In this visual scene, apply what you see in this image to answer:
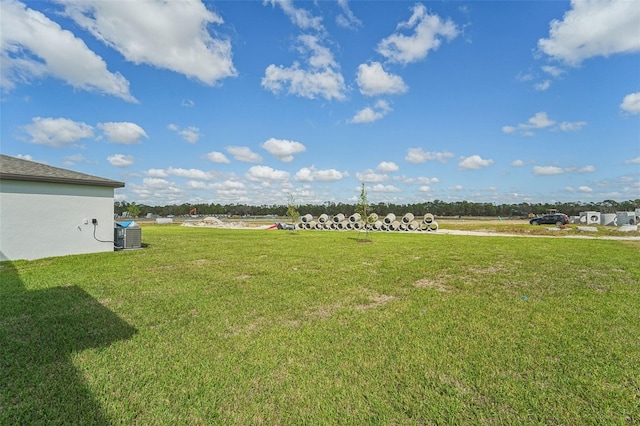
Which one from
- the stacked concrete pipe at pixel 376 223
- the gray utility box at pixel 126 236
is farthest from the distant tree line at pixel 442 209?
the gray utility box at pixel 126 236

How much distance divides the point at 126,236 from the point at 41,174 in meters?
3.29

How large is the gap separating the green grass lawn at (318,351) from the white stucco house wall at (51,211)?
10.5 ft

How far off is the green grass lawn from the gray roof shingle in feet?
12.5

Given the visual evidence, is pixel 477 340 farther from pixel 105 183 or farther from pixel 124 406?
pixel 105 183

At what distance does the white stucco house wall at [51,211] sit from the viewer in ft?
29.6

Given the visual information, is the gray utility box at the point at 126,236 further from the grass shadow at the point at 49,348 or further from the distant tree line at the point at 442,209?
the distant tree line at the point at 442,209

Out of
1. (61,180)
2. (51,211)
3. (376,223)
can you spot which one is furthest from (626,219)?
(51,211)

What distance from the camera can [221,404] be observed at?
8.05 ft

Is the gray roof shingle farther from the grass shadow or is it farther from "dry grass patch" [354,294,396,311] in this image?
"dry grass patch" [354,294,396,311]

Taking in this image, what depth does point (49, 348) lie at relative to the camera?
3.34 m

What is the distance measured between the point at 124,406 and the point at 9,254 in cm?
1002

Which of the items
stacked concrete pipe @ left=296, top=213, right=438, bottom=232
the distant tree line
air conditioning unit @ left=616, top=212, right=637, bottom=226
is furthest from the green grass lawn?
the distant tree line

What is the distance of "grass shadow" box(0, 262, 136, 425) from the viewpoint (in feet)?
7.69

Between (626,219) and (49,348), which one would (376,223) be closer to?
(626,219)
